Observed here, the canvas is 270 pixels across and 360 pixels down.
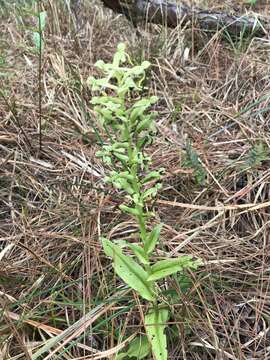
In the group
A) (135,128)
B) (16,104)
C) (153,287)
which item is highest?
(135,128)

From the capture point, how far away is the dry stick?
2.95 metres

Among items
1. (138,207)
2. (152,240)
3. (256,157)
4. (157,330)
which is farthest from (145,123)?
(256,157)

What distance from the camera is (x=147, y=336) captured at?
151 cm

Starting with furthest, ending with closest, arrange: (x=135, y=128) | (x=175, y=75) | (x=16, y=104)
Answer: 1. (x=175, y=75)
2. (x=16, y=104)
3. (x=135, y=128)

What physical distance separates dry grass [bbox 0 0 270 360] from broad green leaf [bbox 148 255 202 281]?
0.36 ft

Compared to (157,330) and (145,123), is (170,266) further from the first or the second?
(145,123)

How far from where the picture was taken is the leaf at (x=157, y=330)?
4.69 ft

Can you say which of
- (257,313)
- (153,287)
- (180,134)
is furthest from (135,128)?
(180,134)

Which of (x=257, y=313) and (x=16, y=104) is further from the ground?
(x=16, y=104)

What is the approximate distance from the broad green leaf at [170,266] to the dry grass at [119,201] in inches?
4.3

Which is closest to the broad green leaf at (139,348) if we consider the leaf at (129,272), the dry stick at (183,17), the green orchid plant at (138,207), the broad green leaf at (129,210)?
the green orchid plant at (138,207)

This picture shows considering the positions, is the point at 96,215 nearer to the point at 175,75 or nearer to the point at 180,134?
the point at 180,134

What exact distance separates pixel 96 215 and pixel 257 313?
0.67 metres

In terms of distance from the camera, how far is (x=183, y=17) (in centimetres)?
301
